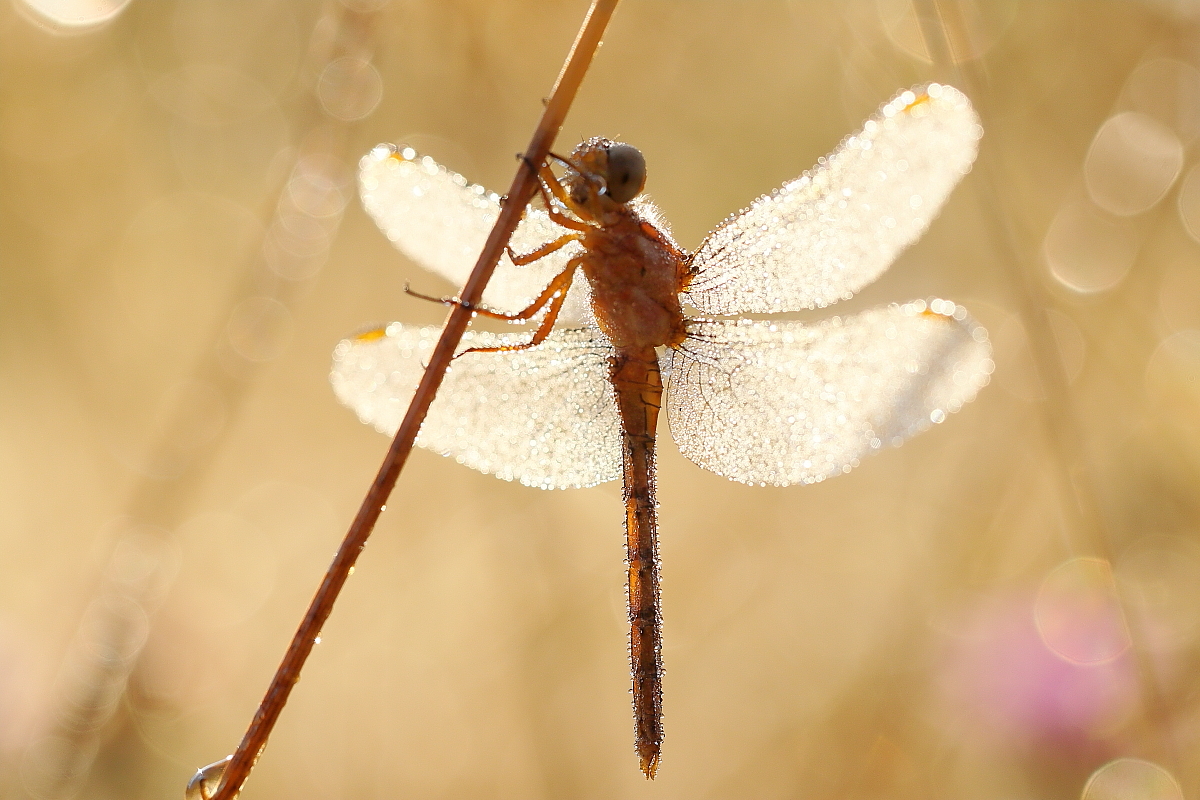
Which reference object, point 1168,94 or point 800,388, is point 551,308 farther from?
point 1168,94

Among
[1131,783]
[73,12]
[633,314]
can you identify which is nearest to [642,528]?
[633,314]

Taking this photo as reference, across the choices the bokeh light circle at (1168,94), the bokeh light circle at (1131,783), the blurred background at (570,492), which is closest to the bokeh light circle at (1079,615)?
the blurred background at (570,492)

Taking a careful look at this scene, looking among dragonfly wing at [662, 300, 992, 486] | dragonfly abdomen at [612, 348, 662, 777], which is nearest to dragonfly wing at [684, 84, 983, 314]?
dragonfly wing at [662, 300, 992, 486]

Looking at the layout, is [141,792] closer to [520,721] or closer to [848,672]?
[520,721]

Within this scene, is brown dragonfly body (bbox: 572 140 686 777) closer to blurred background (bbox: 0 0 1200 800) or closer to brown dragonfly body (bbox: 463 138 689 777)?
brown dragonfly body (bbox: 463 138 689 777)

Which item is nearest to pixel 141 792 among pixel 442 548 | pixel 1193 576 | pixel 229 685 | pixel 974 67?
pixel 229 685
